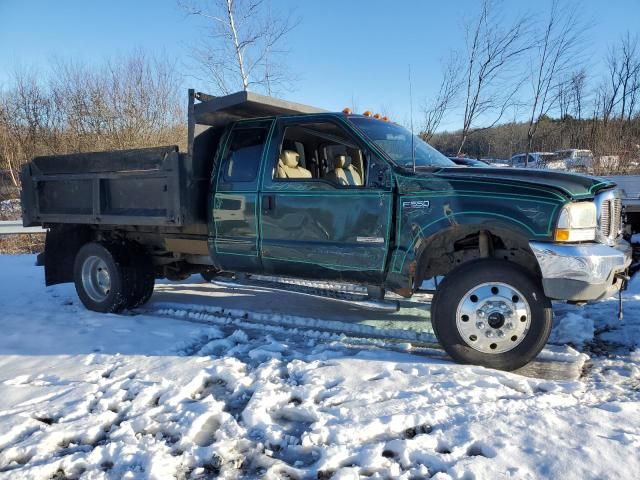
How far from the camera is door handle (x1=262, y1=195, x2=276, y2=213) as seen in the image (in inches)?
173

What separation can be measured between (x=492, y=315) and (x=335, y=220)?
1486 millimetres

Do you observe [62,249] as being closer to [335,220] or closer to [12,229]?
[335,220]

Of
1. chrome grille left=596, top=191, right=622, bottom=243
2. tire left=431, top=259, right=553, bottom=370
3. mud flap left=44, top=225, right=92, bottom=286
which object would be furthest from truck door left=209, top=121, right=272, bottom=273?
chrome grille left=596, top=191, right=622, bottom=243

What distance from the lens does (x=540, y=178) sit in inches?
136

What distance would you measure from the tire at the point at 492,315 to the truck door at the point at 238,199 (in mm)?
1944

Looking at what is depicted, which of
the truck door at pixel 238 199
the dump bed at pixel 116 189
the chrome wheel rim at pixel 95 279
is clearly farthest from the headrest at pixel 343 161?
the chrome wheel rim at pixel 95 279

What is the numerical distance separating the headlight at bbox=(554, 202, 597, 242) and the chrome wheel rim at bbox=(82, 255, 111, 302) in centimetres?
477

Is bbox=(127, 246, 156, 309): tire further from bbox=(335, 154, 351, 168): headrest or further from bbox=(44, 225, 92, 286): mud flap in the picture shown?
bbox=(335, 154, 351, 168): headrest

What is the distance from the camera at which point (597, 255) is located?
126 inches

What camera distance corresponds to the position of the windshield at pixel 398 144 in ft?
13.3

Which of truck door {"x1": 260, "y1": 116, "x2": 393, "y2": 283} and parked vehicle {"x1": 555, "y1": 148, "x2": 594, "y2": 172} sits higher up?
parked vehicle {"x1": 555, "y1": 148, "x2": 594, "y2": 172}

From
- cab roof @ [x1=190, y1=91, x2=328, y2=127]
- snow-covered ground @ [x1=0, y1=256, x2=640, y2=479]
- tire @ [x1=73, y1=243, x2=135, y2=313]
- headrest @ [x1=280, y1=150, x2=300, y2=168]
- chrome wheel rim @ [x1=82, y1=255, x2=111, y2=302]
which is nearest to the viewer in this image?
snow-covered ground @ [x1=0, y1=256, x2=640, y2=479]

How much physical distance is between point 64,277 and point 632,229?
651 centimetres

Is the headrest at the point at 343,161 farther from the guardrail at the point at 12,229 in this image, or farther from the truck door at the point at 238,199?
the guardrail at the point at 12,229
